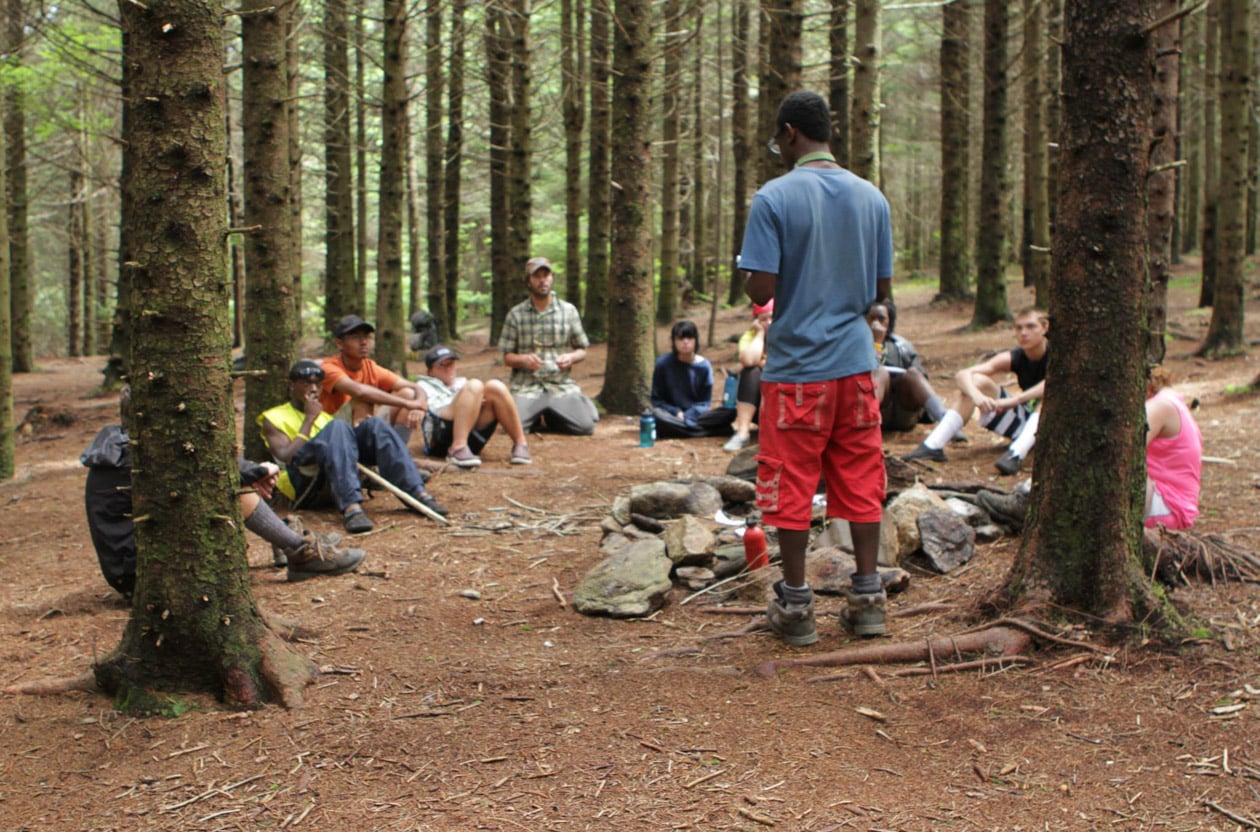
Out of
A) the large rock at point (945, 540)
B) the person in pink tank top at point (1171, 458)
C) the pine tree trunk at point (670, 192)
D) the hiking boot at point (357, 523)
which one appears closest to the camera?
the large rock at point (945, 540)

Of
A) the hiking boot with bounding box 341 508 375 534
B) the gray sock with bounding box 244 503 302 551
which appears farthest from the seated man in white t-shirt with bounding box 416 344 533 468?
the gray sock with bounding box 244 503 302 551

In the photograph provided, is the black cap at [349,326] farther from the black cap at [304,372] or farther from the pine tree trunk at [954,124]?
the pine tree trunk at [954,124]

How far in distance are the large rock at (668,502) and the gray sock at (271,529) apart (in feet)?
6.27

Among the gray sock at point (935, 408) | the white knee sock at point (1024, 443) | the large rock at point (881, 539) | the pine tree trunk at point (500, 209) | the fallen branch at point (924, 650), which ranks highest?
the pine tree trunk at point (500, 209)

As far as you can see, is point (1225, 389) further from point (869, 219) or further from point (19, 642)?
point (19, 642)

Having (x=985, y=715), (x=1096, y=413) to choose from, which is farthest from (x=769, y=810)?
(x=1096, y=413)

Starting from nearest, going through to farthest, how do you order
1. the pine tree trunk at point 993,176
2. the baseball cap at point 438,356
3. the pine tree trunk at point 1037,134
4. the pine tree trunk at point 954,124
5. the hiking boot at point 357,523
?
the hiking boot at point 357,523, the baseball cap at point 438,356, the pine tree trunk at point 993,176, the pine tree trunk at point 1037,134, the pine tree trunk at point 954,124

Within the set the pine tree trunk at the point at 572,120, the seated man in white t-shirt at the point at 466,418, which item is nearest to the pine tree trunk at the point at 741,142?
the pine tree trunk at the point at 572,120

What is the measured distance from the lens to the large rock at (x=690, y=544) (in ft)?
17.3

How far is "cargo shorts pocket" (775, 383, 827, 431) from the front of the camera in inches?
160

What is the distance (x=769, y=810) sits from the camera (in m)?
3.01

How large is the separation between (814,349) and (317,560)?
2.90m

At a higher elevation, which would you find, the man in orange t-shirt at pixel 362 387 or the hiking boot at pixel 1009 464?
the man in orange t-shirt at pixel 362 387

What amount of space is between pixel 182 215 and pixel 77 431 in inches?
395
